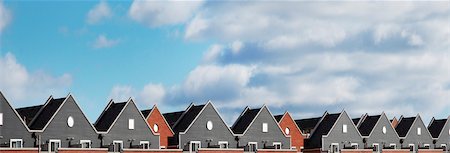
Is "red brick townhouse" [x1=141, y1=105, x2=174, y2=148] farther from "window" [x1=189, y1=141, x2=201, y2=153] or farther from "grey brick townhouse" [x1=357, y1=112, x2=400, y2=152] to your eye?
"grey brick townhouse" [x1=357, y1=112, x2=400, y2=152]

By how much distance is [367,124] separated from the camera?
91.1 meters

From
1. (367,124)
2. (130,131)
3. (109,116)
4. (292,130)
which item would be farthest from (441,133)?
(109,116)

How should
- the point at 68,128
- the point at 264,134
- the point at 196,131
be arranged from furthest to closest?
the point at 264,134, the point at 196,131, the point at 68,128

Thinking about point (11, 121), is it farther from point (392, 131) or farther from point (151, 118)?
point (392, 131)

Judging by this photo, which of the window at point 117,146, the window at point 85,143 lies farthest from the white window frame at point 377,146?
the window at point 85,143

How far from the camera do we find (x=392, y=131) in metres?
90.6

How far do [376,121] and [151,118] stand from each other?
1115 inches

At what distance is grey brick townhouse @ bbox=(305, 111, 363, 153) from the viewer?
83938 millimetres

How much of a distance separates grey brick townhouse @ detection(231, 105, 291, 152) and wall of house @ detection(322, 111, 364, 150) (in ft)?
20.0

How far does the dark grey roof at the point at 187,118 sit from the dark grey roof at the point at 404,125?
105ft

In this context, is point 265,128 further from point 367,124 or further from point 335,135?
point 367,124

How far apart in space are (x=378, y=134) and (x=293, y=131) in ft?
34.1

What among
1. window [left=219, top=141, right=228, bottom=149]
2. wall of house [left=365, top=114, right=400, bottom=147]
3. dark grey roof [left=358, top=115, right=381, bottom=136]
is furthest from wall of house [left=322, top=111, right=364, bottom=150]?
window [left=219, top=141, right=228, bottom=149]

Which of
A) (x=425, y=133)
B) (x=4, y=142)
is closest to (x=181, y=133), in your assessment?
(x=4, y=142)
